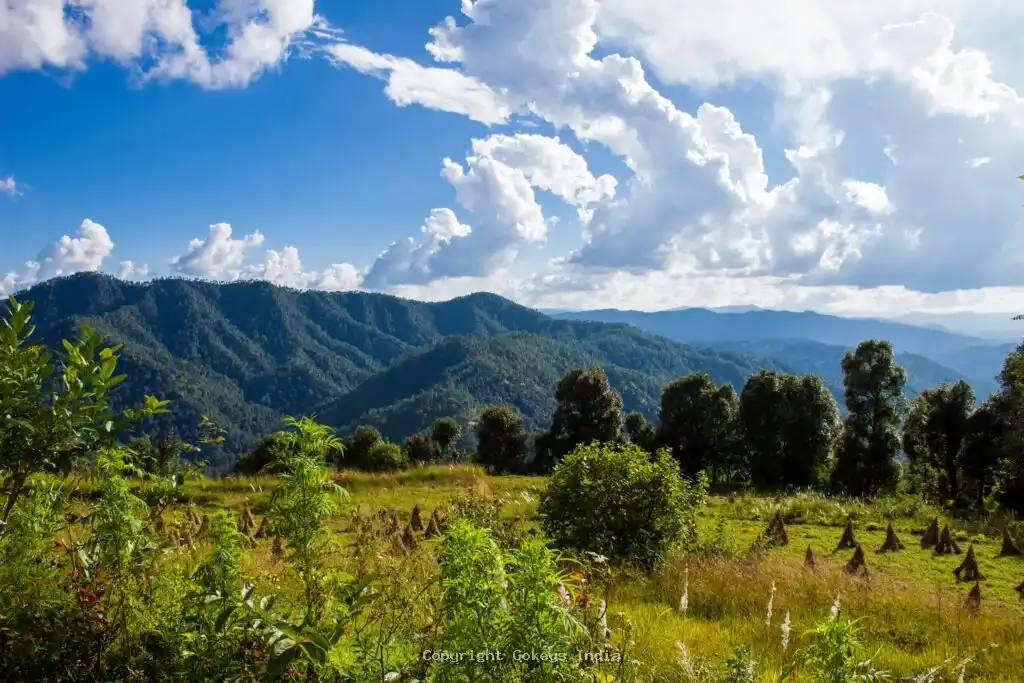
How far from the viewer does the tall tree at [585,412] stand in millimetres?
48344

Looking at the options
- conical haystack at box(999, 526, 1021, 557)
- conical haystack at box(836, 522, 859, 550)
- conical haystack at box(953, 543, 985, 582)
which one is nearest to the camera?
conical haystack at box(953, 543, 985, 582)

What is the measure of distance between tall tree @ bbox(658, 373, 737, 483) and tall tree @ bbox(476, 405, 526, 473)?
1457cm

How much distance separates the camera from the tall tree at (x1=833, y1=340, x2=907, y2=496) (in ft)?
127

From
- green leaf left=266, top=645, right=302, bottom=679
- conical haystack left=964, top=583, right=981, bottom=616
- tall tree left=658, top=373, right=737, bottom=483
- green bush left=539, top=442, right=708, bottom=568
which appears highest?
green leaf left=266, top=645, right=302, bottom=679

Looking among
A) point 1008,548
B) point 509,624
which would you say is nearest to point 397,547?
point 509,624

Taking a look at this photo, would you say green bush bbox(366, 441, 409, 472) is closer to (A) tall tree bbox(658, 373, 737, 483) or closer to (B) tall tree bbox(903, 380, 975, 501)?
(A) tall tree bbox(658, 373, 737, 483)

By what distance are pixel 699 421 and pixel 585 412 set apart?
8490mm

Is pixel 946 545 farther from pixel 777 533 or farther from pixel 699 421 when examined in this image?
pixel 699 421

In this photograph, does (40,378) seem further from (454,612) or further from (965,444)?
(965,444)

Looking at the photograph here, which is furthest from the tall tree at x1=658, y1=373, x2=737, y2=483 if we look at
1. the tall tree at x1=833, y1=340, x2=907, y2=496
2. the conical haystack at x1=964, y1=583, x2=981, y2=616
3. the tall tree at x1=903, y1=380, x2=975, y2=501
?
the conical haystack at x1=964, y1=583, x2=981, y2=616

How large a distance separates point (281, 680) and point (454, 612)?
140 cm

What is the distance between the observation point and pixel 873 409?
3956 cm

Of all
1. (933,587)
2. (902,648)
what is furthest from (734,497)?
(902,648)

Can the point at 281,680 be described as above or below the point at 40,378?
below
